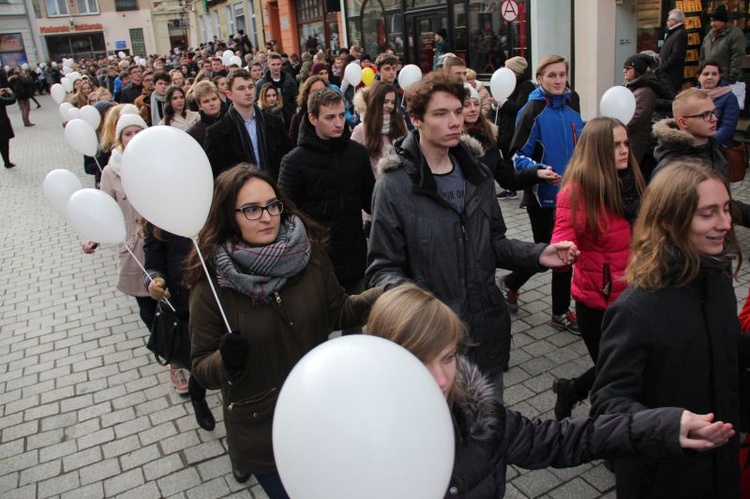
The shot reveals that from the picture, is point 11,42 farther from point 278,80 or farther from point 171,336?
point 171,336

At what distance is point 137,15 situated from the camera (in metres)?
59.5

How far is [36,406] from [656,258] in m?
4.44

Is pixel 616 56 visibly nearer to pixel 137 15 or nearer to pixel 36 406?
pixel 36 406

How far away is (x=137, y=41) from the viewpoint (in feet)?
197

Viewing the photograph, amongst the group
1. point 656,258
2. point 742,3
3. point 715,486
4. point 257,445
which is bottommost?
point 715,486

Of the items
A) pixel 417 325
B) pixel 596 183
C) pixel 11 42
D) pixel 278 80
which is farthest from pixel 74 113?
pixel 11 42

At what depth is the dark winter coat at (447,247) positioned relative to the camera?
8.95ft

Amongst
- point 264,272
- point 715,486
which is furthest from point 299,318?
point 715,486

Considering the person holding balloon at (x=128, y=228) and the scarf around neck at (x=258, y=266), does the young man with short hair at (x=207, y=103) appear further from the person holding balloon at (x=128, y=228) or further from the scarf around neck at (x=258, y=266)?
the scarf around neck at (x=258, y=266)

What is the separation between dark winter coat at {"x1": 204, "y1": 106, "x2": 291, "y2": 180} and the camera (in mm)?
5152

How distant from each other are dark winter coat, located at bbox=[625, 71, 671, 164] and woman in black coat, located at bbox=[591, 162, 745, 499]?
14.9 feet

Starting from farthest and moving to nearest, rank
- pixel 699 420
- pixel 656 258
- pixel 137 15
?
pixel 137 15
pixel 656 258
pixel 699 420

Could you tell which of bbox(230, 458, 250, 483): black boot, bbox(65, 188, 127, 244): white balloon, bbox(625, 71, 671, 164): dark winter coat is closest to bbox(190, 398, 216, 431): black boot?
bbox(230, 458, 250, 483): black boot

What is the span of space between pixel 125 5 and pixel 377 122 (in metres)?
63.1
